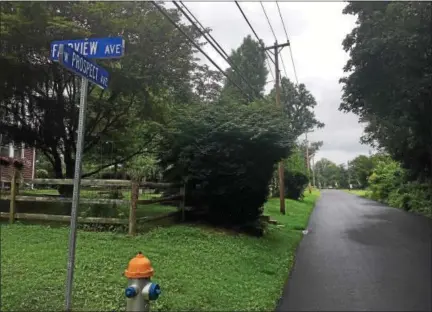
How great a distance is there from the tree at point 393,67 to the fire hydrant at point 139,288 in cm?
1157

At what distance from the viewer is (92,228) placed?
8.46 meters

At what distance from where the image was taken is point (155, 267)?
6.30m

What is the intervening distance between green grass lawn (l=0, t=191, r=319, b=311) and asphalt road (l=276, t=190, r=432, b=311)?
0.41 m

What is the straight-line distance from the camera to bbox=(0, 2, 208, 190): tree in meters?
7.94

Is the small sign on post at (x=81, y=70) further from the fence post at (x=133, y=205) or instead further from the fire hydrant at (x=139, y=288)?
the fence post at (x=133, y=205)

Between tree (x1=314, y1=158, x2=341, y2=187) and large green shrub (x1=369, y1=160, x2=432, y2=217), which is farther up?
tree (x1=314, y1=158, x2=341, y2=187)

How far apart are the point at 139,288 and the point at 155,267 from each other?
194cm

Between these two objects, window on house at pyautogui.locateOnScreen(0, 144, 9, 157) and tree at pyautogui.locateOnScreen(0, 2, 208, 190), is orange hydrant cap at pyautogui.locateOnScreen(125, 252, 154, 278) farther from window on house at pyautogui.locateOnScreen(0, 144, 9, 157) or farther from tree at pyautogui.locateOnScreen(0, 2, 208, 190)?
tree at pyautogui.locateOnScreen(0, 2, 208, 190)

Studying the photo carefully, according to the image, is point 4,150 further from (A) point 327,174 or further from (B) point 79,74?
(A) point 327,174

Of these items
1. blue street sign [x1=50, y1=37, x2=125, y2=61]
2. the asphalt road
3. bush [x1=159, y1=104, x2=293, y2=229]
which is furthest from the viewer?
bush [x1=159, y1=104, x2=293, y2=229]

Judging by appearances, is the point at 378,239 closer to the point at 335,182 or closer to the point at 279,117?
the point at 279,117

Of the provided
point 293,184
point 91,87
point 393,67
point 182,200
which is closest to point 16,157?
point 91,87

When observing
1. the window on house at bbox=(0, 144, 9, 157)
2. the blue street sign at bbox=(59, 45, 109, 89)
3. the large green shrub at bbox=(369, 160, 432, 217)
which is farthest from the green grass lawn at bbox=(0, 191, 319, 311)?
the large green shrub at bbox=(369, 160, 432, 217)

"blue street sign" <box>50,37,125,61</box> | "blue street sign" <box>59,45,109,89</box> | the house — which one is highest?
"blue street sign" <box>50,37,125,61</box>
